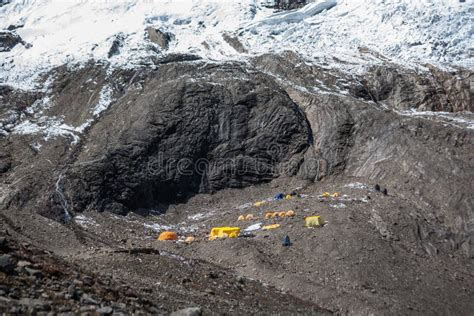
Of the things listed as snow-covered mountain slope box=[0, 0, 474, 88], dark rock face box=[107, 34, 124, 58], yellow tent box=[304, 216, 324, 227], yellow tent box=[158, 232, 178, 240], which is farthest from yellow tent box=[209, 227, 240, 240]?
dark rock face box=[107, 34, 124, 58]

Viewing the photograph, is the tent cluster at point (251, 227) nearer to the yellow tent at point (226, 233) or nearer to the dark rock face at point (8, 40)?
the yellow tent at point (226, 233)

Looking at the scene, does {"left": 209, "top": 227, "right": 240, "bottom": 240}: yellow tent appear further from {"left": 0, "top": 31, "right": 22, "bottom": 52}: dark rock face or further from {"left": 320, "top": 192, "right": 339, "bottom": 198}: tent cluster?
{"left": 0, "top": 31, "right": 22, "bottom": 52}: dark rock face

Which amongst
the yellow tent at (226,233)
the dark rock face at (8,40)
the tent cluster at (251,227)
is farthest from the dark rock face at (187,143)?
the dark rock face at (8,40)

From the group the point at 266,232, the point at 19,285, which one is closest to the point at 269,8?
the point at 266,232

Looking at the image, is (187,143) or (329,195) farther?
(187,143)

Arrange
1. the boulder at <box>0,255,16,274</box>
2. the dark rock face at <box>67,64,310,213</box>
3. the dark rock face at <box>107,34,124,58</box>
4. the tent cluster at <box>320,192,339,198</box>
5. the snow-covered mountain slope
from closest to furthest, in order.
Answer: the boulder at <box>0,255,16,274</box> → the tent cluster at <box>320,192,339,198</box> → the dark rock face at <box>67,64,310,213</box> → the snow-covered mountain slope → the dark rock face at <box>107,34,124,58</box>

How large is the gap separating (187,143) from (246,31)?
27.0 metres

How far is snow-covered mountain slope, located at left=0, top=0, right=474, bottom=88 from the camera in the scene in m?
66.2

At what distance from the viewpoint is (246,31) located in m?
72.6

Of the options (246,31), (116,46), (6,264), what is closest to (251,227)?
(6,264)

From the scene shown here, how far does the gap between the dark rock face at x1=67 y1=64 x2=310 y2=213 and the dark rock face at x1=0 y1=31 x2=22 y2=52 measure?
84.6 feet

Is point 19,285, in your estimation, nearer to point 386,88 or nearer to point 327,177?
point 327,177

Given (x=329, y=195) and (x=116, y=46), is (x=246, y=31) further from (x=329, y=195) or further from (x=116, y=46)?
(x=329, y=195)

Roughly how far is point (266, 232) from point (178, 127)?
62.9 ft
